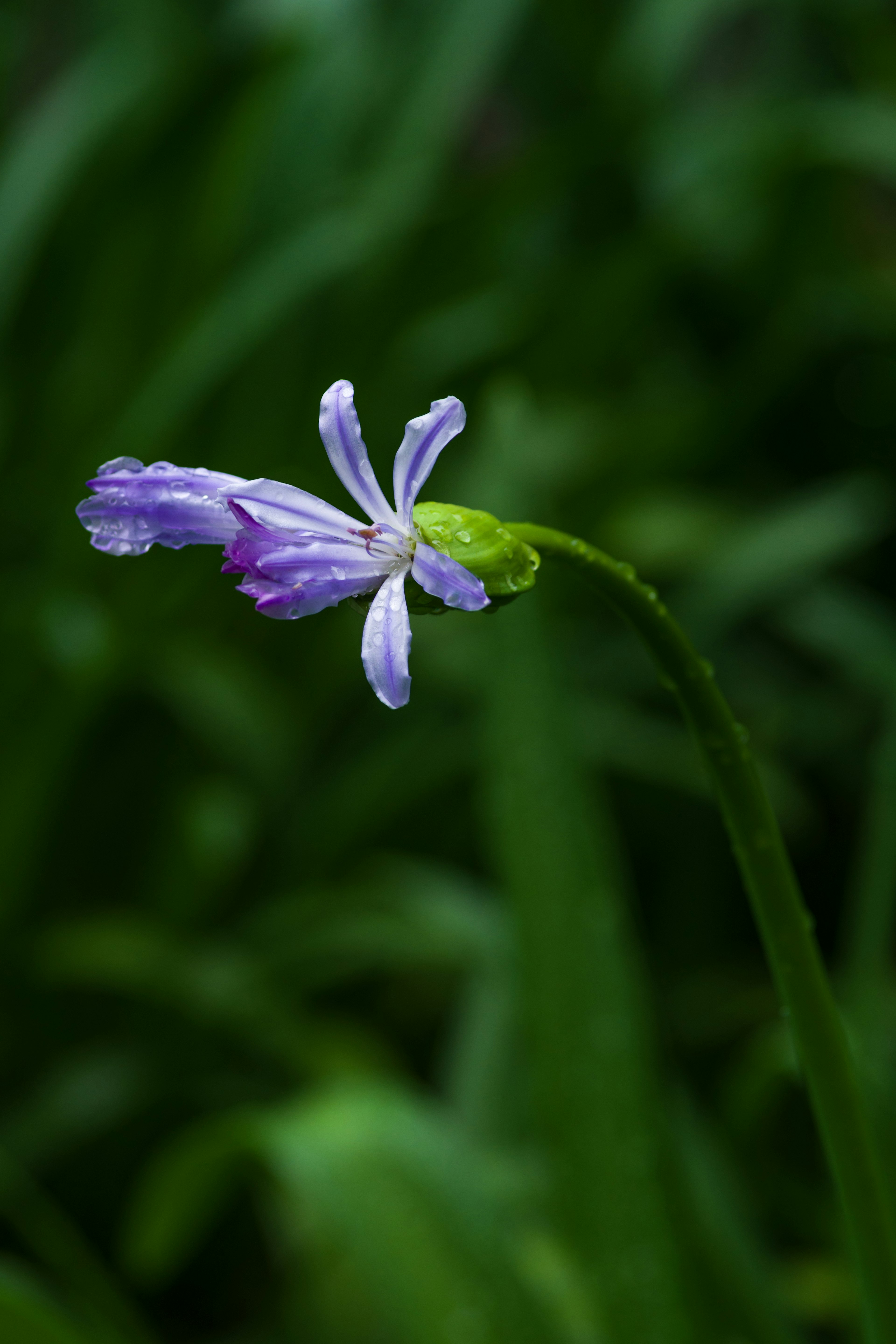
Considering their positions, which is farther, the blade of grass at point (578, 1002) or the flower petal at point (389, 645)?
the blade of grass at point (578, 1002)

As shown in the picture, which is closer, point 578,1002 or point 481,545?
point 481,545

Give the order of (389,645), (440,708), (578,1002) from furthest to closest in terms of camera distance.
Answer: (440,708) → (578,1002) → (389,645)

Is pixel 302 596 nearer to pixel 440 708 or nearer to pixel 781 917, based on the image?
pixel 781 917

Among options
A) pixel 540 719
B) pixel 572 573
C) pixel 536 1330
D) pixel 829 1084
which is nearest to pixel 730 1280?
pixel 536 1330

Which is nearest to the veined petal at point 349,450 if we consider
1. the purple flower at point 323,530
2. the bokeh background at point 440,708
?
the purple flower at point 323,530

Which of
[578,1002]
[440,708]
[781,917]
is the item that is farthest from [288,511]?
[440,708]

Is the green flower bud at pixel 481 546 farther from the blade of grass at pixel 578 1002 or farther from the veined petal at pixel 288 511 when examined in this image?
the blade of grass at pixel 578 1002

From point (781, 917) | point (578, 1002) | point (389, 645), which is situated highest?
point (389, 645)

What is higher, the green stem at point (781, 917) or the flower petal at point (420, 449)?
the flower petal at point (420, 449)
